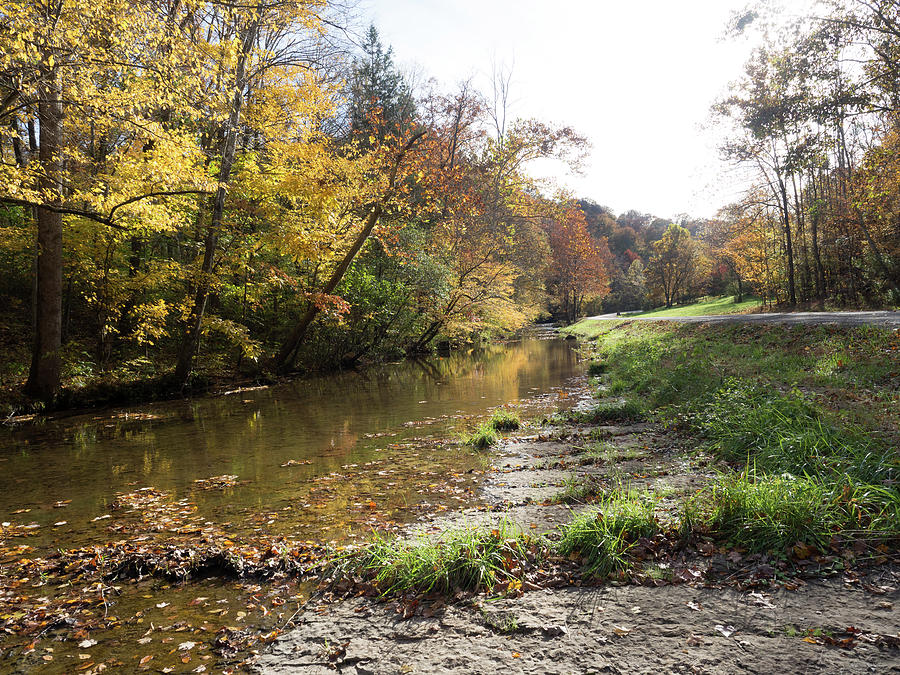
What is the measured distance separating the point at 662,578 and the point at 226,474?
6.09 meters

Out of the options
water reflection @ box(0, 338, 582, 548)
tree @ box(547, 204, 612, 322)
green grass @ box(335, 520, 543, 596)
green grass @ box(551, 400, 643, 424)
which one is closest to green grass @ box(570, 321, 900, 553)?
green grass @ box(551, 400, 643, 424)

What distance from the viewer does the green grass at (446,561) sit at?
3.45m

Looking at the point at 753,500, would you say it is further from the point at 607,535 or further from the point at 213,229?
the point at 213,229

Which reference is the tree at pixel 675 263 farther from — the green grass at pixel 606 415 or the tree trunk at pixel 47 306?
the tree trunk at pixel 47 306

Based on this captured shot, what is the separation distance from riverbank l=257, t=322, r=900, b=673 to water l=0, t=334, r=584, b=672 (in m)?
1.00

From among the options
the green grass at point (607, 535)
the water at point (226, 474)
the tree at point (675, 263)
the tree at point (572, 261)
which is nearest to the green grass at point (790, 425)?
the green grass at point (607, 535)

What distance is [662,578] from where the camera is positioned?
3301mm

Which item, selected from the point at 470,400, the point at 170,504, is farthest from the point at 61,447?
the point at 470,400

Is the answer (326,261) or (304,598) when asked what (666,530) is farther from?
(326,261)

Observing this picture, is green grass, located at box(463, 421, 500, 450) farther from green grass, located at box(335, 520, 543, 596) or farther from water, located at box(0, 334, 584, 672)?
green grass, located at box(335, 520, 543, 596)

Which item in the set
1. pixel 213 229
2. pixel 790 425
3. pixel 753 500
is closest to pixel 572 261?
pixel 213 229

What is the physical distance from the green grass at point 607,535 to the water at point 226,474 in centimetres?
169

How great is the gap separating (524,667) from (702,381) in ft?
25.4

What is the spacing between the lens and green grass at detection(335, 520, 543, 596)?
3.45 m
